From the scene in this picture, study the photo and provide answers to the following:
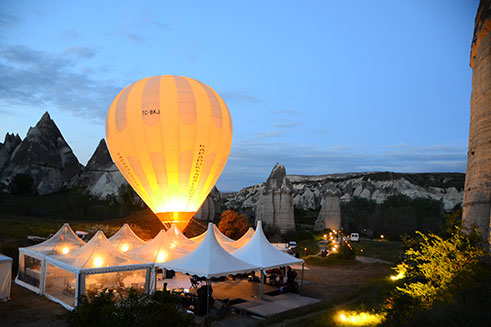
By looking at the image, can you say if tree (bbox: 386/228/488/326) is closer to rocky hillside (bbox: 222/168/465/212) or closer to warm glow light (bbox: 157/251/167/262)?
warm glow light (bbox: 157/251/167/262)

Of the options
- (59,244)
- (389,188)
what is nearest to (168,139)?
(59,244)

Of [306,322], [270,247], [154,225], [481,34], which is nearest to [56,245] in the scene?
[270,247]

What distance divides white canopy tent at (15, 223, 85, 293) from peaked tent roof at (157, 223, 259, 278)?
4.75m

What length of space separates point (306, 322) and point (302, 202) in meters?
101

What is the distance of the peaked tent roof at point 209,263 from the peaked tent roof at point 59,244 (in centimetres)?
502

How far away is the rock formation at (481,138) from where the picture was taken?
10969mm

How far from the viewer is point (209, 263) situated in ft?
43.5

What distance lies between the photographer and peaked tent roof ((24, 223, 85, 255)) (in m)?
15.7

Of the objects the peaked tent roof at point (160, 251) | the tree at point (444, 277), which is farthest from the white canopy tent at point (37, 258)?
the tree at point (444, 277)

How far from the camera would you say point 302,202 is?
110 m

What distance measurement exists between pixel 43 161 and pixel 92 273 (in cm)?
4873

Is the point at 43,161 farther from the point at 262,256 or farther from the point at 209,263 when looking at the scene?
the point at 209,263

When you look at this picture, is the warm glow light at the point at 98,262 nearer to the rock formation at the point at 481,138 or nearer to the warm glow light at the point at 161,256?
the warm glow light at the point at 161,256

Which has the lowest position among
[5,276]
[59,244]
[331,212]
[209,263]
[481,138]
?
[331,212]
